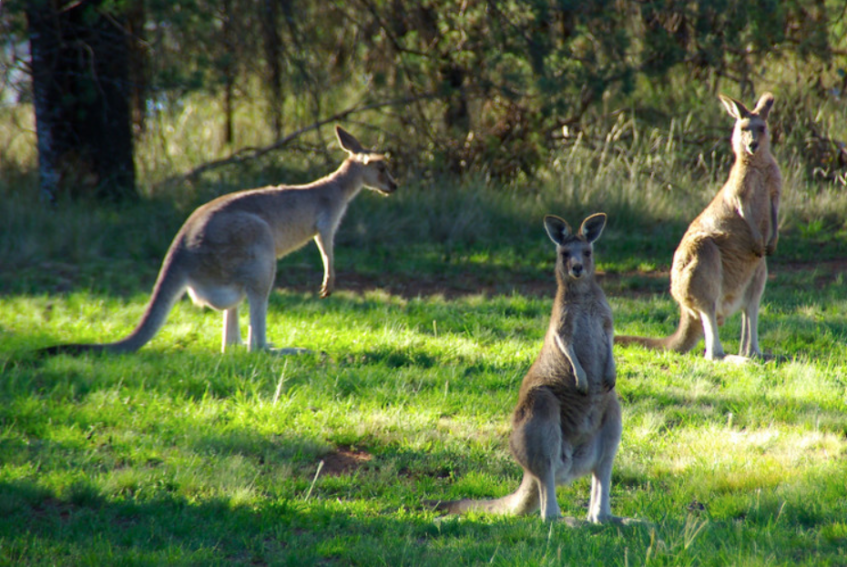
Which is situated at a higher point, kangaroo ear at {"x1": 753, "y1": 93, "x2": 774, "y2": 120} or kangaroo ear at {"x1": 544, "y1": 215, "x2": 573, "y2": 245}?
kangaroo ear at {"x1": 753, "y1": 93, "x2": 774, "y2": 120}

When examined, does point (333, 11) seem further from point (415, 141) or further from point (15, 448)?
point (15, 448)

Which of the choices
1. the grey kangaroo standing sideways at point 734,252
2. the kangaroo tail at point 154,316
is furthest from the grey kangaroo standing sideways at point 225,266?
the grey kangaroo standing sideways at point 734,252

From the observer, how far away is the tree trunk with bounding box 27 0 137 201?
9.43 metres

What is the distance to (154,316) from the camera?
17.6 ft

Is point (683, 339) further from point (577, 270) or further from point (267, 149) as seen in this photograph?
point (267, 149)

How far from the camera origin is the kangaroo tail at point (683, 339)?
222 inches

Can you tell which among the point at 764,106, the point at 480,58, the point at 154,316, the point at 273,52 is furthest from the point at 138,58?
the point at 764,106

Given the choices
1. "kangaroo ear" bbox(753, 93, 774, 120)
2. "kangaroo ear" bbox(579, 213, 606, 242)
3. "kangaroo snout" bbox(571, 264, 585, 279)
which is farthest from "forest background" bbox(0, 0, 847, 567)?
"kangaroo ear" bbox(753, 93, 774, 120)

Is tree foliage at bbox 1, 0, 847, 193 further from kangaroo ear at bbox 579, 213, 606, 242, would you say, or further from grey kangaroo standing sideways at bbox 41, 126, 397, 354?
kangaroo ear at bbox 579, 213, 606, 242

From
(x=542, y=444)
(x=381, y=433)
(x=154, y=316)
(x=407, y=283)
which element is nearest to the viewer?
(x=542, y=444)

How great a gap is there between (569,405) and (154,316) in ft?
9.73

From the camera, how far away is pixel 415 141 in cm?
1084

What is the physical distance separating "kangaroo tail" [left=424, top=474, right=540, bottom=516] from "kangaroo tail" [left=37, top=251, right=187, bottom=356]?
2.51 metres

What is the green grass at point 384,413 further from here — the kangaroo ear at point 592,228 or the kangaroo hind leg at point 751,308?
the kangaroo ear at point 592,228
